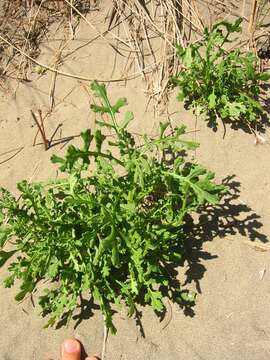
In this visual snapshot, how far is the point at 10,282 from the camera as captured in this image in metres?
2.79

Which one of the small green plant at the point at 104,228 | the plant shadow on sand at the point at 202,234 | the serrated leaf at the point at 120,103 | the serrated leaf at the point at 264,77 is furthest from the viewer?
the serrated leaf at the point at 264,77

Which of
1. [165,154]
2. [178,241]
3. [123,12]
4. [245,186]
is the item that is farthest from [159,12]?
[178,241]

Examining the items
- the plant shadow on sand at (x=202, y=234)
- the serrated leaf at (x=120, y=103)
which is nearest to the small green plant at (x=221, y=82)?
the plant shadow on sand at (x=202, y=234)

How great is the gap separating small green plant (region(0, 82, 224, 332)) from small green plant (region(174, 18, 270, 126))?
0.71 m

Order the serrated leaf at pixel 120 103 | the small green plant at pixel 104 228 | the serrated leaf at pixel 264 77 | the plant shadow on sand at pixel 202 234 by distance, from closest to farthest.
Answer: the small green plant at pixel 104 228, the serrated leaf at pixel 120 103, the plant shadow on sand at pixel 202 234, the serrated leaf at pixel 264 77

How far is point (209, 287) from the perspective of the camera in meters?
3.09

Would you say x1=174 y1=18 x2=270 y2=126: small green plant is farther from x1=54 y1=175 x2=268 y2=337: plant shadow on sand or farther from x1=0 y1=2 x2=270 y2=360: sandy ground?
x1=54 y1=175 x2=268 y2=337: plant shadow on sand

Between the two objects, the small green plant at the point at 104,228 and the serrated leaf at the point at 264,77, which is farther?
the serrated leaf at the point at 264,77

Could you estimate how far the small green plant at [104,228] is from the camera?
272 centimetres

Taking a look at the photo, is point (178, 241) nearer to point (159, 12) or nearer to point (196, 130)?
point (196, 130)

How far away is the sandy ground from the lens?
9.68 feet

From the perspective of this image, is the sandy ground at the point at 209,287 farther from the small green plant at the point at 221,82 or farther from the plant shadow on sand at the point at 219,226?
the small green plant at the point at 221,82

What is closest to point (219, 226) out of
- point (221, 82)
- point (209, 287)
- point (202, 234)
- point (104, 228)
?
point (202, 234)

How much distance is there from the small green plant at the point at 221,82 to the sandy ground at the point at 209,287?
159 millimetres
